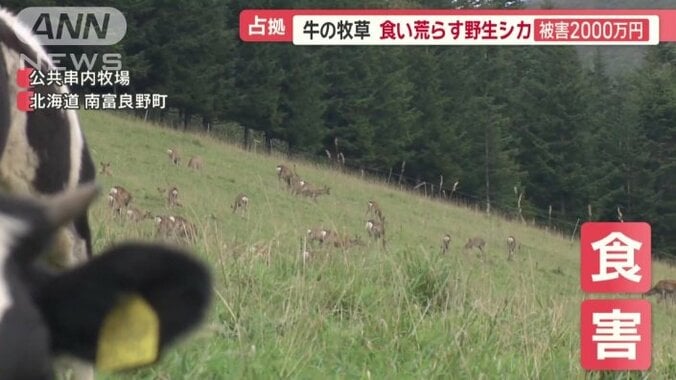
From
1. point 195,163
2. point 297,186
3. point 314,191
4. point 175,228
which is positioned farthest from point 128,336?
point 195,163

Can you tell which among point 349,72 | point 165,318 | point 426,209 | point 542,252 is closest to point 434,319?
point 165,318

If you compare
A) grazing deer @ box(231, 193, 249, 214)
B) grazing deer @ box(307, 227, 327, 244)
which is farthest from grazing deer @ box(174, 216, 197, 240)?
grazing deer @ box(231, 193, 249, 214)

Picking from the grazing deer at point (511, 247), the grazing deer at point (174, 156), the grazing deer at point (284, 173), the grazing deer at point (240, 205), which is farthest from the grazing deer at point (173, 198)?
the grazing deer at point (511, 247)

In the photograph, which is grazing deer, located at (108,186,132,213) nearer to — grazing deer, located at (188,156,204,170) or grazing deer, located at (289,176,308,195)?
grazing deer, located at (289,176,308,195)

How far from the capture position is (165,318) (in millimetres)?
1472

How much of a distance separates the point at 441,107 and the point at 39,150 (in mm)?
21639

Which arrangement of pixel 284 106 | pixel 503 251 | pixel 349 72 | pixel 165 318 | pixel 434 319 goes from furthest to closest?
pixel 349 72 < pixel 284 106 < pixel 503 251 < pixel 434 319 < pixel 165 318

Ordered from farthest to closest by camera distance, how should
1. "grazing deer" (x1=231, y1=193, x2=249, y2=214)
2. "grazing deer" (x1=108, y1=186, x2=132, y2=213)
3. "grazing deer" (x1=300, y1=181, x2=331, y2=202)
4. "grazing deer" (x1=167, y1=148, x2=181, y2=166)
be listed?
"grazing deer" (x1=167, y1=148, x2=181, y2=166) → "grazing deer" (x1=300, y1=181, x2=331, y2=202) → "grazing deer" (x1=231, y1=193, x2=249, y2=214) → "grazing deer" (x1=108, y1=186, x2=132, y2=213)

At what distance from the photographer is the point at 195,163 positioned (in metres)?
12.3

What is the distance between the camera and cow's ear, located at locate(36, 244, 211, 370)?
1383mm

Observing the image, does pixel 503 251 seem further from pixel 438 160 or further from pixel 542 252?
→ pixel 438 160

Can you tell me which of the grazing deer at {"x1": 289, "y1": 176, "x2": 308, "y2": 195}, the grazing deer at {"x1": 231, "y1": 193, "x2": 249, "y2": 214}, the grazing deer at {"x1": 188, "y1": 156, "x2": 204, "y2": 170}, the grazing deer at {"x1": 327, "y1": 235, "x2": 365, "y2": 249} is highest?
the grazing deer at {"x1": 327, "y1": 235, "x2": 365, "y2": 249}

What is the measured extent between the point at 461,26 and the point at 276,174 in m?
7.61

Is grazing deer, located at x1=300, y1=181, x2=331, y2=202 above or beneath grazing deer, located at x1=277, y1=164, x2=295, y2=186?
beneath
